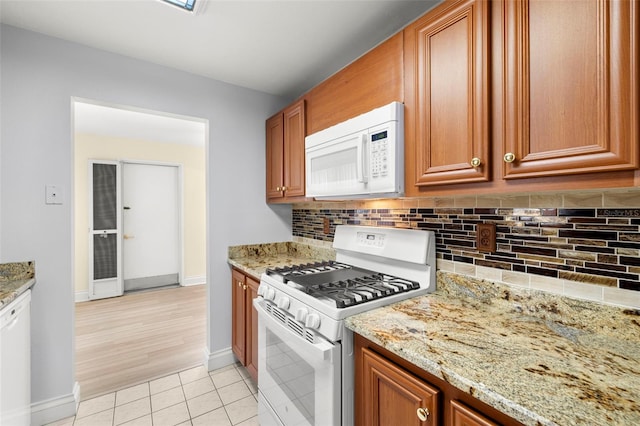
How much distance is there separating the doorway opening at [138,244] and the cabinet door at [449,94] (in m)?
1.79

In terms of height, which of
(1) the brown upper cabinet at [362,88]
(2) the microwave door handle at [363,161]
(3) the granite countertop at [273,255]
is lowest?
(3) the granite countertop at [273,255]

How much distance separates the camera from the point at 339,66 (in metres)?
2.15

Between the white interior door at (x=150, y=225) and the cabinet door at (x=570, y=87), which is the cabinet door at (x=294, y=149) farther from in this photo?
the white interior door at (x=150, y=225)


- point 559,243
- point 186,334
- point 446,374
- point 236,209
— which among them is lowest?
point 186,334

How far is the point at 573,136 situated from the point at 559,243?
47 cm

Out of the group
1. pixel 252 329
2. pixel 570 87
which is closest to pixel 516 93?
pixel 570 87

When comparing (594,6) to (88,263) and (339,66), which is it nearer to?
(339,66)

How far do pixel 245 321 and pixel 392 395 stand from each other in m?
1.44

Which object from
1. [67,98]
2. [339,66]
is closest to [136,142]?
[67,98]

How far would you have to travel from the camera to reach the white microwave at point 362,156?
4.42 feet

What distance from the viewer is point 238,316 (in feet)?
7.58

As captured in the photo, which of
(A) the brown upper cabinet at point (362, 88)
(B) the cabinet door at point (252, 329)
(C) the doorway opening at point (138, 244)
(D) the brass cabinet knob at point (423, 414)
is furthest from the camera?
(C) the doorway opening at point (138, 244)

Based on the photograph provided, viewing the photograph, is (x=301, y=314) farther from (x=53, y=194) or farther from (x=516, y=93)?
(x=53, y=194)

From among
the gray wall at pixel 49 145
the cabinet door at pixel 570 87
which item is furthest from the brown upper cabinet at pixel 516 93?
the gray wall at pixel 49 145
